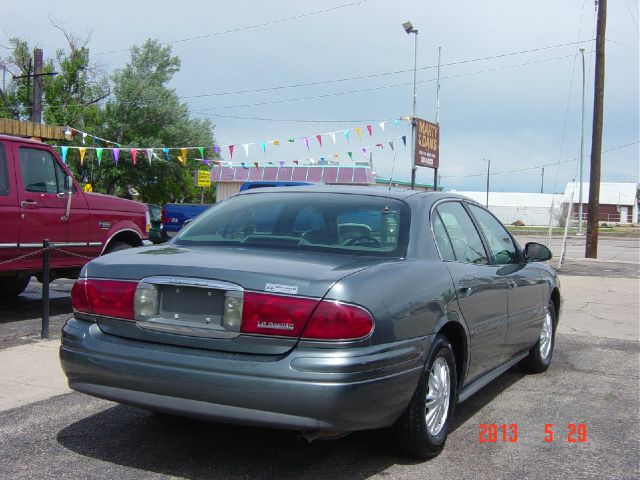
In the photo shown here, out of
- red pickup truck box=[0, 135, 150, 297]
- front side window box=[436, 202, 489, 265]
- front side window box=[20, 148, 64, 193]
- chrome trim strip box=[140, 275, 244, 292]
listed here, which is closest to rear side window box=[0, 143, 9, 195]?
red pickup truck box=[0, 135, 150, 297]

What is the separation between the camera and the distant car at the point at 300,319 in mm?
3172

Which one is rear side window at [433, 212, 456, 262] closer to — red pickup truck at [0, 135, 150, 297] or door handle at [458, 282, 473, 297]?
door handle at [458, 282, 473, 297]

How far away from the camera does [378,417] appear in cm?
333

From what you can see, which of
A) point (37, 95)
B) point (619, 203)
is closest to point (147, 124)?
point (37, 95)

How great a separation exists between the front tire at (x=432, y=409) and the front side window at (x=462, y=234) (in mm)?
781

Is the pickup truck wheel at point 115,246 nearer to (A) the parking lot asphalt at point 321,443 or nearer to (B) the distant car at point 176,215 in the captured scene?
(A) the parking lot asphalt at point 321,443

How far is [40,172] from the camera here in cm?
811

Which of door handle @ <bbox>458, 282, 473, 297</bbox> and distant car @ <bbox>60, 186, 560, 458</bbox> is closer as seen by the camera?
distant car @ <bbox>60, 186, 560, 458</bbox>

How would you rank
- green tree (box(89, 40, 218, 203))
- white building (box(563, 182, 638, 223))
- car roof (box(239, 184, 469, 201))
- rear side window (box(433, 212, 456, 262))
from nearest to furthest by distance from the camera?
rear side window (box(433, 212, 456, 262)), car roof (box(239, 184, 469, 201)), green tree (box(89, 40, 218, 203)), white building (box(563, 182, 638, 223))

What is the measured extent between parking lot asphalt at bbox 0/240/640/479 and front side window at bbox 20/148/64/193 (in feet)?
8.94

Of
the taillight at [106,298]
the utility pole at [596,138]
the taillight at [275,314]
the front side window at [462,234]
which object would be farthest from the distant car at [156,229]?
the utility pole at [596,138]

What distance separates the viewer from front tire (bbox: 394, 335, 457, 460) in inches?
144

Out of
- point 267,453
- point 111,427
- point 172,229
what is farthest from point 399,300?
point 172,229

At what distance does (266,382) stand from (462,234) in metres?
2.14
